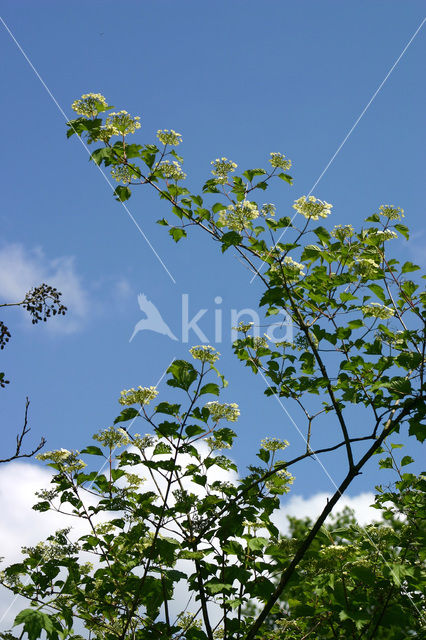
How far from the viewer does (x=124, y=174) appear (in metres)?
4.70

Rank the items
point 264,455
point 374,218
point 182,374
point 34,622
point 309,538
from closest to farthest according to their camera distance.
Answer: point 34,622, point 309,538, point 182,374, point 264,455, point 374,218

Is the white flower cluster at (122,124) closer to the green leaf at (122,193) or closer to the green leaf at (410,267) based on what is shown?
the green leaf at (122,193)

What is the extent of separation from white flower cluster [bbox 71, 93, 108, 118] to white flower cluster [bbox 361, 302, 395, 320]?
278cm

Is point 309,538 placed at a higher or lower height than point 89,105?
lower

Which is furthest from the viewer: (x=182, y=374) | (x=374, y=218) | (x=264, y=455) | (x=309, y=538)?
(x=374, y=218)

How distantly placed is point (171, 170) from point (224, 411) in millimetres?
2178

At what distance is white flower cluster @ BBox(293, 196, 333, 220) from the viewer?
480 cm

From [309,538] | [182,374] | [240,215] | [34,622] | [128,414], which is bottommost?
[34,622]

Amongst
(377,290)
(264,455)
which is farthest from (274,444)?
(377,290)

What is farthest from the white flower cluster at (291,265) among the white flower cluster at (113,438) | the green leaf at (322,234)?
the white flower cluster at (113,438)

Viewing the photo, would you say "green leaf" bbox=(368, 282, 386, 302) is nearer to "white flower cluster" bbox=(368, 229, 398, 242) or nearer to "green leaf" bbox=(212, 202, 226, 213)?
"white flower cluster" bbox=(368, 229, 398, 242)

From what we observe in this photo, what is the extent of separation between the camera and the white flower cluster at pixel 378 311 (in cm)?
451

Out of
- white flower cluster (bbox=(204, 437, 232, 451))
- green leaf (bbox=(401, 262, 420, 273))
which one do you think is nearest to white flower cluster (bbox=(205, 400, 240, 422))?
white flower cluster (bbox=(204, 437, 232, 451))

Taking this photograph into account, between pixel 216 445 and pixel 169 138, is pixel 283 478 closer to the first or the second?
pixel 216 445
